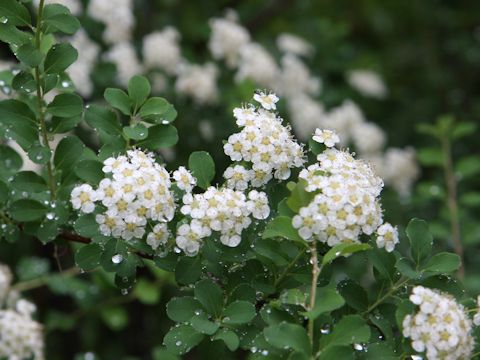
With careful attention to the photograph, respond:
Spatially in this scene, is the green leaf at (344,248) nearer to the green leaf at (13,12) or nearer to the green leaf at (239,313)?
the green leaf at (239,313)

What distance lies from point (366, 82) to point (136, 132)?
8.48ft

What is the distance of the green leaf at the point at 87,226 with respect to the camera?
4.99ft

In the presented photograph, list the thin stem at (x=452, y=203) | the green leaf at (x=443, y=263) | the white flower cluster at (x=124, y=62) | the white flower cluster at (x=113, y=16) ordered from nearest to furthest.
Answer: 1. the green leaf at (x=443, y=263)
2. the thin stem at (x=452, y=203)
3. the white flower cluster at (x=113, y=16)
4. the white flower cluster at (x=124, y=62)

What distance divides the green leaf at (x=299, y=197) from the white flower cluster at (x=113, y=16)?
2.12 metres

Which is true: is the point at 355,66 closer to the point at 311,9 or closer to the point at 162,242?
the point at 311,9

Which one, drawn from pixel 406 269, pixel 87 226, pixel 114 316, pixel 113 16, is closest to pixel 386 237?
pixel 406 269

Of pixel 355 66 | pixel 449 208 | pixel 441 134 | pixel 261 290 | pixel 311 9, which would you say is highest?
pixel 311 9

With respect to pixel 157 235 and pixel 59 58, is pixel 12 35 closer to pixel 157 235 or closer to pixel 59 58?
pixel 59 58

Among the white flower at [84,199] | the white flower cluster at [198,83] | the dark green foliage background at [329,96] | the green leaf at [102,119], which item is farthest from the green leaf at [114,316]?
the white flower at [84,199]

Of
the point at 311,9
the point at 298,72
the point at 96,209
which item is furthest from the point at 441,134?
the point at 96,209

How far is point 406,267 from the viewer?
4.90 ft

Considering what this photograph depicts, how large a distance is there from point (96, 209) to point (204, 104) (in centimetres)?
201

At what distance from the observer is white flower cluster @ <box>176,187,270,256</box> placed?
1431 mm

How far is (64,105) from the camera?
1.70 meters
